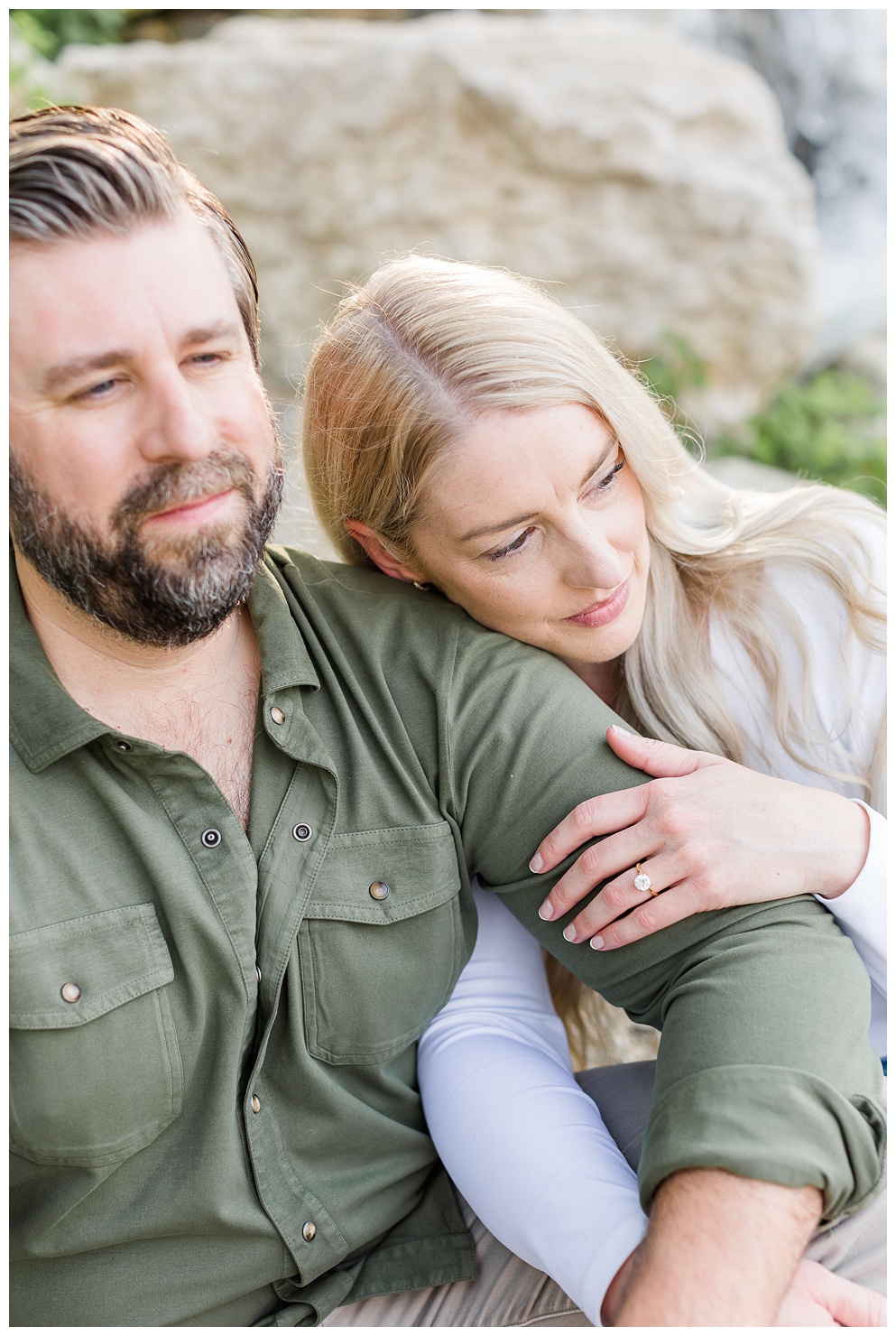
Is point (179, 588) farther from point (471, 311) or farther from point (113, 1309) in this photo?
point (113, 1309)

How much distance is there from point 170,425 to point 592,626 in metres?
0.86

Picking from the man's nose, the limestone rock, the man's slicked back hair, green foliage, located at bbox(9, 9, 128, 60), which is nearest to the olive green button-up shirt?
the man's nose

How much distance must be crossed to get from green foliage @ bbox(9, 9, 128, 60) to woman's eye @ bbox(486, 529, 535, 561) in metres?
5.09

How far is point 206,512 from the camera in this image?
177 cm

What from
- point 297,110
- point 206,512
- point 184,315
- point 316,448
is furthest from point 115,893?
point 297,110

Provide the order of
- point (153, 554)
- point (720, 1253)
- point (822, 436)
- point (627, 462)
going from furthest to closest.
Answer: point (822, 436) < point (627, 462) < point (153, 554) < point (720, 1253)

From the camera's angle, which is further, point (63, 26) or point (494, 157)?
point (63, 26)

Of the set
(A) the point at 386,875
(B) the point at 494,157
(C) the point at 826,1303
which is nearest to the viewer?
(C) the point at 826,1303

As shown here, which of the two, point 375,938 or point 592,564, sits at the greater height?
point 592,564

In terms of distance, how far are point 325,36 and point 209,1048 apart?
5.58 meters

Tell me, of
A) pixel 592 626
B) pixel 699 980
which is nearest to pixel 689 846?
pixel 699 980

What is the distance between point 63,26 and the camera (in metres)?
6.62

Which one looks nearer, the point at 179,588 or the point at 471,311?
the point at 179,588

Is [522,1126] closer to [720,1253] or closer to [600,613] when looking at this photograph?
[720,1253]
